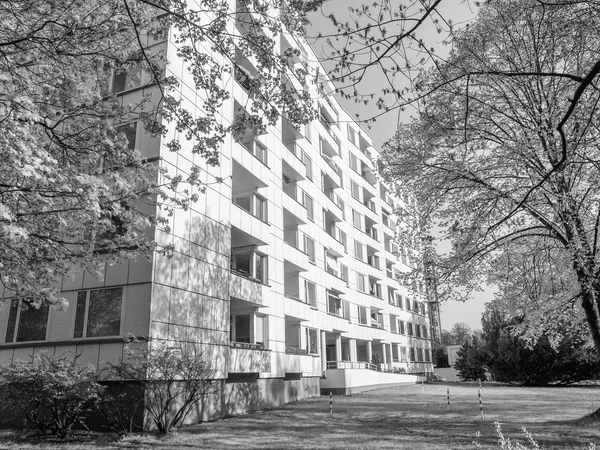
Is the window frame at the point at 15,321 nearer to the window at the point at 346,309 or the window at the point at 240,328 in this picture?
the window at the point at 240,328

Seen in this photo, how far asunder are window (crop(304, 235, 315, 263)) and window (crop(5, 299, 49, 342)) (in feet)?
51.9

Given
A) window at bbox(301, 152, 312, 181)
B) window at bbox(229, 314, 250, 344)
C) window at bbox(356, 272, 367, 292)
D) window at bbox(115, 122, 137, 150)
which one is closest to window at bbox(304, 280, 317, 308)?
window at bbox(301, 152, 312, 181)

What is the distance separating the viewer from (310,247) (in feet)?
97.6

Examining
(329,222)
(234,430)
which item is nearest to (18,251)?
(234,430)

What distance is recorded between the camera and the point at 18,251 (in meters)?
9.80

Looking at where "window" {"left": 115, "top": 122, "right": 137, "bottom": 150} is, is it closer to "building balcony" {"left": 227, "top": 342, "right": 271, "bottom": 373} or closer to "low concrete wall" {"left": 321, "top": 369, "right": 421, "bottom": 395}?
"building balcony" {"left": 227, "top": 342, "right": 271, "bottom": 373}

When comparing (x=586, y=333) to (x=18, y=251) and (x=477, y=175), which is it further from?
(x=18, y=251)

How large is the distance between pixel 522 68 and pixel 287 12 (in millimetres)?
9085

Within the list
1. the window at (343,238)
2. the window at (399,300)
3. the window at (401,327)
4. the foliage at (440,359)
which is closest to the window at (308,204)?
the window at (343,238)

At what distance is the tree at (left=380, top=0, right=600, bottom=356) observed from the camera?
12.6m

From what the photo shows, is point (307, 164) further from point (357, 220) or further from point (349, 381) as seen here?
point (349, 381)

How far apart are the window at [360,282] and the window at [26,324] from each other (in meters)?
25.5

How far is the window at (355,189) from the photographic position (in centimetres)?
4074

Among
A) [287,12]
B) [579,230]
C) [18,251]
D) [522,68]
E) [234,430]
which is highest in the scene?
[522,68]
